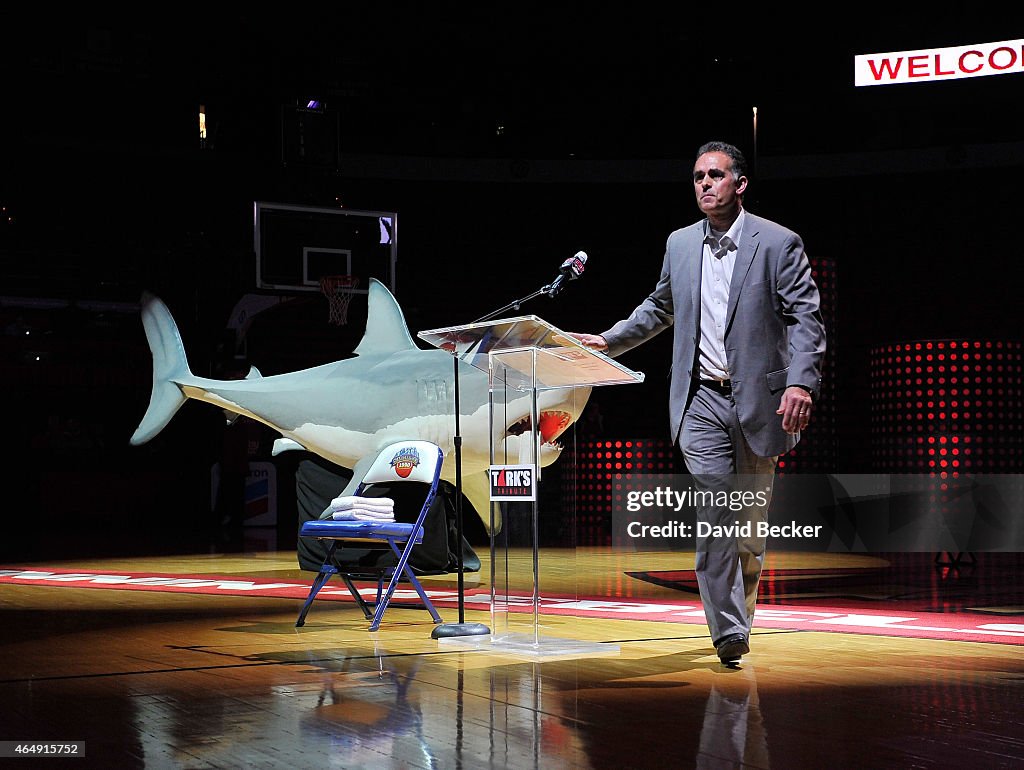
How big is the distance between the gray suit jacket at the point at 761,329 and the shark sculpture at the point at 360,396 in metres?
3.11

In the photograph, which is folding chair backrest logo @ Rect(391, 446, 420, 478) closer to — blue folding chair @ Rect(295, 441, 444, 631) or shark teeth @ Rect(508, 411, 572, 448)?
blue folding chair @ Rect(295, 441, 444, 631)

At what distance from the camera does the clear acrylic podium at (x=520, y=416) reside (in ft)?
11.5

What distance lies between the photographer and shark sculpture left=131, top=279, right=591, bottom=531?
6.73 metres

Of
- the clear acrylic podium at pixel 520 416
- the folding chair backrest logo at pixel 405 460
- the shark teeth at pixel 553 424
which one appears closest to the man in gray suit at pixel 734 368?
the clear acrylic podium at pixel 520 416

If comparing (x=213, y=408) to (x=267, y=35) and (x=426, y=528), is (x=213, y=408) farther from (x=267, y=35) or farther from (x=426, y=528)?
(x=426, y=528)

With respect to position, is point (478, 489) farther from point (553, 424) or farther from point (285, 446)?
point (553, 424)

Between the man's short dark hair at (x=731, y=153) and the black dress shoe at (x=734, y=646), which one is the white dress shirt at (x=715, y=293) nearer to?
the man's short dark hair at (x=731, y=153)

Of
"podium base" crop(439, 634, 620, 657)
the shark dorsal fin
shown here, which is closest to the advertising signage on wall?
the shark dorsal fin

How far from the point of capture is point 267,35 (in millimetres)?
12906

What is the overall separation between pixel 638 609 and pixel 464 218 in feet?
40.6

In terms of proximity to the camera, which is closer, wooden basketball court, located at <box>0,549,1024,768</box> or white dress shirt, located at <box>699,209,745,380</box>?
wooden basketball court, located at <box>0,549,1024,768</box>

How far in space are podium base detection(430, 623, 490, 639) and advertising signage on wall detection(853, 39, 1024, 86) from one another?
1187 centimetres

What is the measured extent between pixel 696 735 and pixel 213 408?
1342cm

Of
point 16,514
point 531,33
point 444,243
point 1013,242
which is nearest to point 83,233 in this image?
point 16,514
